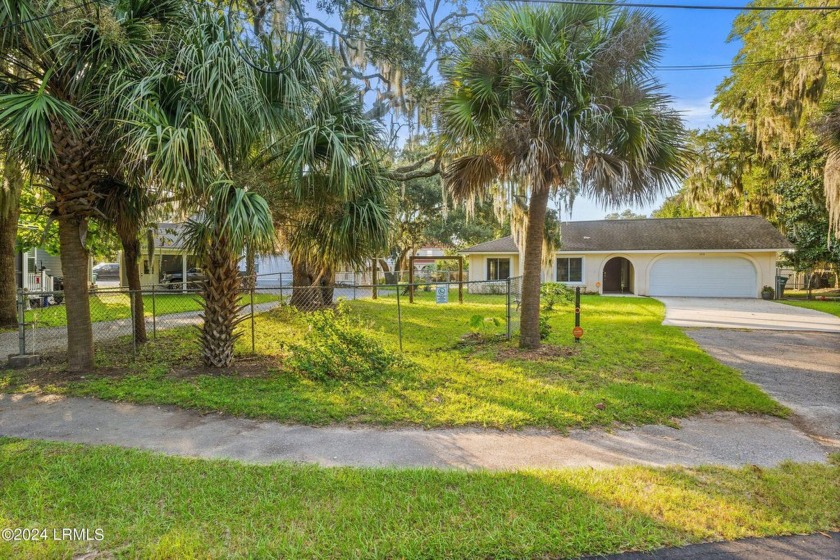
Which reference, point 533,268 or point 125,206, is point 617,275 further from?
point 125,206

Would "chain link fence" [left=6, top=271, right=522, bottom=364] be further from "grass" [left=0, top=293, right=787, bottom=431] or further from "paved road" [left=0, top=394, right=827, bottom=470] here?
"paved road" [left=0, top=394, right=827, bottom=470]

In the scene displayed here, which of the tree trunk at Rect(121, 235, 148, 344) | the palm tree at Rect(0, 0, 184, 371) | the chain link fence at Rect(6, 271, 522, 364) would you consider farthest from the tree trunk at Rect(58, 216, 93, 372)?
the tree trunk at Rect(121, 235, 148, 344)

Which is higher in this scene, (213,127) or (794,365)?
(213,127)

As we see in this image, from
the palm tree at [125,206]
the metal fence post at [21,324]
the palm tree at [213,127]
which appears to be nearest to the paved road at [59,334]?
the metal fence post at [21,324]

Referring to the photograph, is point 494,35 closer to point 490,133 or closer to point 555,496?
point 490,133

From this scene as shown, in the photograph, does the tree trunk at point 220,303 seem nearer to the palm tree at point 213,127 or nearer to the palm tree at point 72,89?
the palm tree at point 213,127

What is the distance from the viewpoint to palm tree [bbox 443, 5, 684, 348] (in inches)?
252

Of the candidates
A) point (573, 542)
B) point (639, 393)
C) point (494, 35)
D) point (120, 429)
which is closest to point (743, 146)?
point (494, 35)

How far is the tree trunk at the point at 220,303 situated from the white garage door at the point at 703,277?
19870 mm

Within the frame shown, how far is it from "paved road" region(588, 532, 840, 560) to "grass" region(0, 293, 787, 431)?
1.93 metres

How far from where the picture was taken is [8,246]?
1009 cm

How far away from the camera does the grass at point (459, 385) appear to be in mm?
4668

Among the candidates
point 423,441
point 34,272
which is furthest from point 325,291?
point 34,272

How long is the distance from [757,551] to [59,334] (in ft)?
43.2
